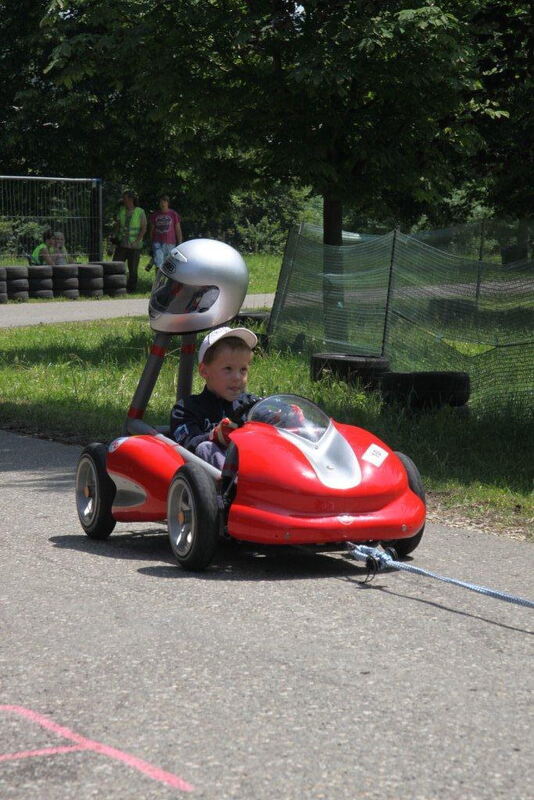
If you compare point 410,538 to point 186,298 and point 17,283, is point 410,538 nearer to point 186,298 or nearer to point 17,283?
point 186,298

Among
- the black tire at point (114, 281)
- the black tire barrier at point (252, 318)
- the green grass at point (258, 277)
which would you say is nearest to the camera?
the black tire barrier at point (252, 318)

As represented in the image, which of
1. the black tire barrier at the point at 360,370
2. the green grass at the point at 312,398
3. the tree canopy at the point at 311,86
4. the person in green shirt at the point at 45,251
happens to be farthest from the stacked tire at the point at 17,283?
the black tire barrier at the point at 360,370

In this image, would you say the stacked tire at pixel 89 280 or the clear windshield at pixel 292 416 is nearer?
the clear windshield at pixel 292 416

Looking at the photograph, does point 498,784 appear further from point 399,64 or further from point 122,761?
point 399,64

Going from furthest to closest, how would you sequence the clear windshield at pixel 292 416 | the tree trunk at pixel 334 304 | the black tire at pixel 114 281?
the black tire at pixel 114 281
the tree trunk at pixel 334 304
the clear windshield at pixel 292 416

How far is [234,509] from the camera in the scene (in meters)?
6.13

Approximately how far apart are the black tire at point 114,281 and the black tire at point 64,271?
35.8 inches

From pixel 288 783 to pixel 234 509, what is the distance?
245cm

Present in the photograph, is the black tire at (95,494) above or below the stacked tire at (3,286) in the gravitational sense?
above

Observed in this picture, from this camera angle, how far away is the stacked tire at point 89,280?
27.3 m

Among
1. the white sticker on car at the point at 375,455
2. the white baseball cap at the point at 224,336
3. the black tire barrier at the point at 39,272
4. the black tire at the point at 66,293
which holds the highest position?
the white baseball cap at the point at 224,336

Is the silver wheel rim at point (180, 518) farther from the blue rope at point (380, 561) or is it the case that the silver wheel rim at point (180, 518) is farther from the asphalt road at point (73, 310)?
the asphalt road at point (73, 310)

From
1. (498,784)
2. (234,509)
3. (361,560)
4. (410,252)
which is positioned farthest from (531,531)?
(410,252)

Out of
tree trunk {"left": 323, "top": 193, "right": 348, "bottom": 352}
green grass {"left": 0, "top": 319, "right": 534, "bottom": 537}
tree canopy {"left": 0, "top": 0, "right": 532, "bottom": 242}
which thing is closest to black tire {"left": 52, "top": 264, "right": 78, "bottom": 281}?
tree canopy {"left": 0, "top": 0, "right": 532, "bottom": 242}
